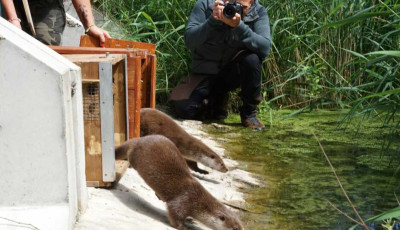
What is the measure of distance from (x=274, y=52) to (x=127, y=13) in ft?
4.97

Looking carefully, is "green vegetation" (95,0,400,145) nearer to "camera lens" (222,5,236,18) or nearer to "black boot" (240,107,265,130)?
"black boot" (240,107,265,130)

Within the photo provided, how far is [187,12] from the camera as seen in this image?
7.30 metres

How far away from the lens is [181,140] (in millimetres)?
4645

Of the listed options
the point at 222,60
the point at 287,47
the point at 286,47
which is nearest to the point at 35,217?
the point at 222,60

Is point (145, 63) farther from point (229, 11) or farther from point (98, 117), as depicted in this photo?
point (229, 11)

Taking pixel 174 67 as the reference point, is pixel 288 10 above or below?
above

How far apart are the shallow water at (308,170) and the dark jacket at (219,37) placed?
59 cm

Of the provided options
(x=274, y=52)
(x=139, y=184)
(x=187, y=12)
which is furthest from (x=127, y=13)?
(x=139, y=184)

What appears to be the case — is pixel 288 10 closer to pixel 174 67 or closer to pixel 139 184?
pixel 174 67

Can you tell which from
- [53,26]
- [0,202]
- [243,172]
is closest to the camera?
[0,202]

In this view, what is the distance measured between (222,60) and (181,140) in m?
2.07

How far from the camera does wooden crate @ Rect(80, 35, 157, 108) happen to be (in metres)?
4.43

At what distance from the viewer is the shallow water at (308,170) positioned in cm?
385

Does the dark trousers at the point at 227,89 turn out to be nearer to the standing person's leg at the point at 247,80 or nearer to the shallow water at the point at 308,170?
the standing person's leg at the point at 247,80
